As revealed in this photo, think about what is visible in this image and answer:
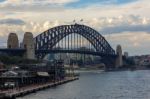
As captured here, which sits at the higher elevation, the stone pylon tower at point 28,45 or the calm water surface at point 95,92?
the stone pylon tower at point 28,45

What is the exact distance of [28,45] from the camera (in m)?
189

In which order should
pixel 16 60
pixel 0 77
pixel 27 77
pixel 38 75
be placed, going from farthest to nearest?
1. pixel 16 60
2. pixel 38 75
3. pixel 27 77
4. pixel 0 77

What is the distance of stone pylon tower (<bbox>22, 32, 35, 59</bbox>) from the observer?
187288 mm

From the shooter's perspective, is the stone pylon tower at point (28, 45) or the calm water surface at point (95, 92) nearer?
the calm water surface at point (95, 92)

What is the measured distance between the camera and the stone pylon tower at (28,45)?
614ft

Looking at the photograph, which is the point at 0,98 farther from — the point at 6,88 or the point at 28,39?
the point at 28,39

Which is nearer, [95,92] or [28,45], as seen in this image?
[95,92]

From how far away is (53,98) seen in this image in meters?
75.5

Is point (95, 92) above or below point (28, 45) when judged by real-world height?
below

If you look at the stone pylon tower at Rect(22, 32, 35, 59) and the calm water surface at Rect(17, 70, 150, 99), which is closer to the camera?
the calm water surface at Rect(17, 70, 150, 99)

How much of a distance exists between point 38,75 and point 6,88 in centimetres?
2475

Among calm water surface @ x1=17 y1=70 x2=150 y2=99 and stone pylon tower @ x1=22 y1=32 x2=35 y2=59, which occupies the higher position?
stone pylon tower @ x1=22 y1=32 x2=35 y2=59

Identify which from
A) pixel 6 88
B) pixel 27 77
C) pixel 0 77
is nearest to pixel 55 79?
pixel 27 77

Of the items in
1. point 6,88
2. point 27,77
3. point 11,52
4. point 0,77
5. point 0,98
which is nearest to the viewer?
point 0,98
